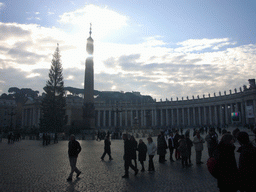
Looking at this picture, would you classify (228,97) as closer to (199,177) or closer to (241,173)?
(199,177)

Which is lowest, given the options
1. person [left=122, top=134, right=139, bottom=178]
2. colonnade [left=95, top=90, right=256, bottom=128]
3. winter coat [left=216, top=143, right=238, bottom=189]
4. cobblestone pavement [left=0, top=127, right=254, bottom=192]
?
cobblestone pavement [left=0, top=127, right=254, bottom=192]

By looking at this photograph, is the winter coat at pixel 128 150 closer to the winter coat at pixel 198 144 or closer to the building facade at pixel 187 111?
the winter coat at pixel 198 144

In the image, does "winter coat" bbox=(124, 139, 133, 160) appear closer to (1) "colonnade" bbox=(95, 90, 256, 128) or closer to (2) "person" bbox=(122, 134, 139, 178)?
(2) "person" bbox=(122, 134, 139, 178)

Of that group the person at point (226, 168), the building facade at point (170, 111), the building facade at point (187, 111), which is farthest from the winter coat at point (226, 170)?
the building facade at point (170, 111)

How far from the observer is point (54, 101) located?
1930 inches

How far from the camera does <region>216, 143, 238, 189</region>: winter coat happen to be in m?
4.11

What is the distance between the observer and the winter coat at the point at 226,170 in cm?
411

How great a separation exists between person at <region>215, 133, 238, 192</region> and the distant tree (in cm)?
4245

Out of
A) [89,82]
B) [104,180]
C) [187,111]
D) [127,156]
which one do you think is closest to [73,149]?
[104,180]

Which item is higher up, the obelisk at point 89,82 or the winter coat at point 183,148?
the obelisk at point 89,82

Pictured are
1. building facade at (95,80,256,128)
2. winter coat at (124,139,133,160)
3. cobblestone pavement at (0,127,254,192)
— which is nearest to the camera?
cobblestone pavement at (0,127,254,192)

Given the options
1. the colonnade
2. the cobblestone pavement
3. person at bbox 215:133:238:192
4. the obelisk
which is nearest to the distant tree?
the obelisk

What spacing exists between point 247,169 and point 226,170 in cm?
37

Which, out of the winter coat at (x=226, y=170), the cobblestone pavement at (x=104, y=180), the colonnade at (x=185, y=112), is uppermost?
the colonnade at (x=185, y=112)
